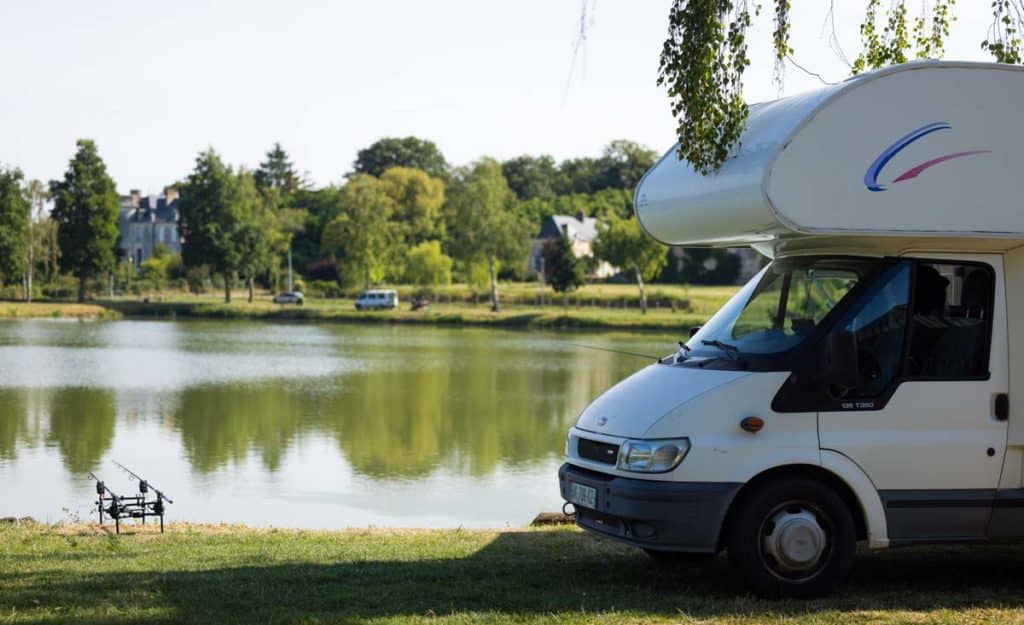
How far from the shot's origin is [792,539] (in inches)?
294

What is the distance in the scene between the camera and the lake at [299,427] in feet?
58.4

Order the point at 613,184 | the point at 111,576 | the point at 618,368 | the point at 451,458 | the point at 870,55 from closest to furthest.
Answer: the point at 111,576 < the point at 870,55 < the point at 451,458 < the point at 618,368 < the point at 613,184

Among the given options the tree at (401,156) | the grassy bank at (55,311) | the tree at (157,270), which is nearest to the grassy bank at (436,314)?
the grassy bank at (55,311)

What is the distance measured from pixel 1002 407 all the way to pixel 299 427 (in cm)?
2038

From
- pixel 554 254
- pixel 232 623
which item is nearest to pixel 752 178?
pixel 232 623

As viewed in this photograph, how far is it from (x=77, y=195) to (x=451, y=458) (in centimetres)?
7718

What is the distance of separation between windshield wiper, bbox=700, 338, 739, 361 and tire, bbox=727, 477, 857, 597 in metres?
0.79

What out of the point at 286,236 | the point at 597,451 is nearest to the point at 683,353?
the point at 597,451

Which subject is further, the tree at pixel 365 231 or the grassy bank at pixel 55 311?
the tree at pixel 365 231

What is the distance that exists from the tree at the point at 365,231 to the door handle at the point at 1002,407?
83.3 m

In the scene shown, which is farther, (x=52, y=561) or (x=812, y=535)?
(x=52, y=561)

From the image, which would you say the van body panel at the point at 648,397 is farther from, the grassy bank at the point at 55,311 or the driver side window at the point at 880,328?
the grassy bank at the point at 55,311

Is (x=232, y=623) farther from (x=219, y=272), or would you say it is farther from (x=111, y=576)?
(x=219, y=272)

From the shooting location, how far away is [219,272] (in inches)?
3585
